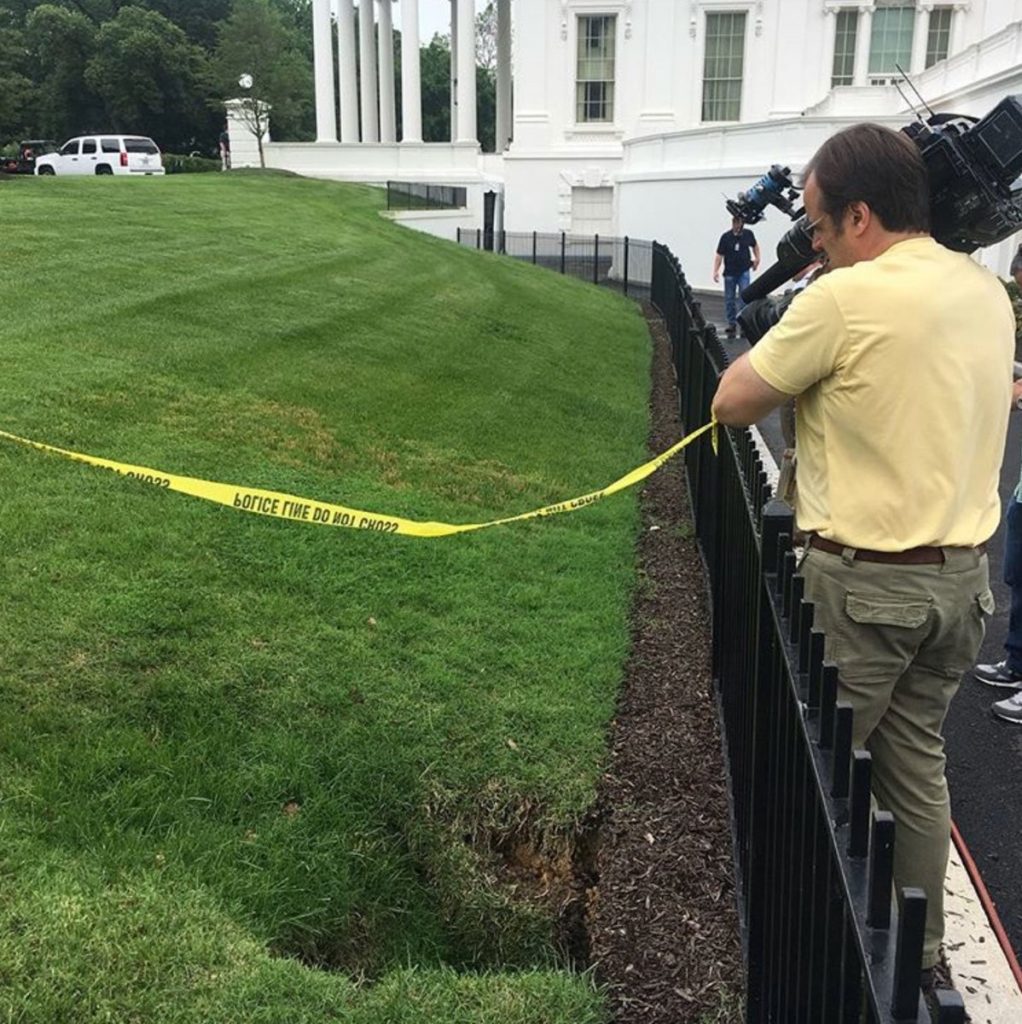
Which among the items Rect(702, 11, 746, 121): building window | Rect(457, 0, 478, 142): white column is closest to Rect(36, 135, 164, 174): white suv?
Rect(457, 0, 478, 142): white column

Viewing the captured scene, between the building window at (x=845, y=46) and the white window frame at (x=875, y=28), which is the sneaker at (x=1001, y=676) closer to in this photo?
the white window frame at (x=875, y=28)

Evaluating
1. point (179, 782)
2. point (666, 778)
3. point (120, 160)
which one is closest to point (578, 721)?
point (666, 778)

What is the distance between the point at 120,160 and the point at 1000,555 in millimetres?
38367

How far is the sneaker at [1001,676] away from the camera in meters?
4.93

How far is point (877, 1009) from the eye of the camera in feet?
4.86

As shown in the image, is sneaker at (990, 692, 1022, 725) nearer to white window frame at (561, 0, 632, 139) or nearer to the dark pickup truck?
white window frame at (561, 0, 632, 139)

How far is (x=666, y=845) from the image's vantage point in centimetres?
359

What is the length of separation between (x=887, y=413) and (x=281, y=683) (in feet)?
8.22

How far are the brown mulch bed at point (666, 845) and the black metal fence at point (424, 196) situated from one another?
2647cm

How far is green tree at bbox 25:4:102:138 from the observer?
58031 millimetres

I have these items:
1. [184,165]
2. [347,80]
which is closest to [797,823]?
[347,80]

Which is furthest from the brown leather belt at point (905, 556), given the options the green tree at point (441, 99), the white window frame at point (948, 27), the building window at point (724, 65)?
the green tree at point (441, 99)

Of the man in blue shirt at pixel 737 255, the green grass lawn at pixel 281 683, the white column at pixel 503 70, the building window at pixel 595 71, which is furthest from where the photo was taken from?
the white column at pixel 503 70

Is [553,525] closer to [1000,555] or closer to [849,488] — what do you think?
[1000,555]
